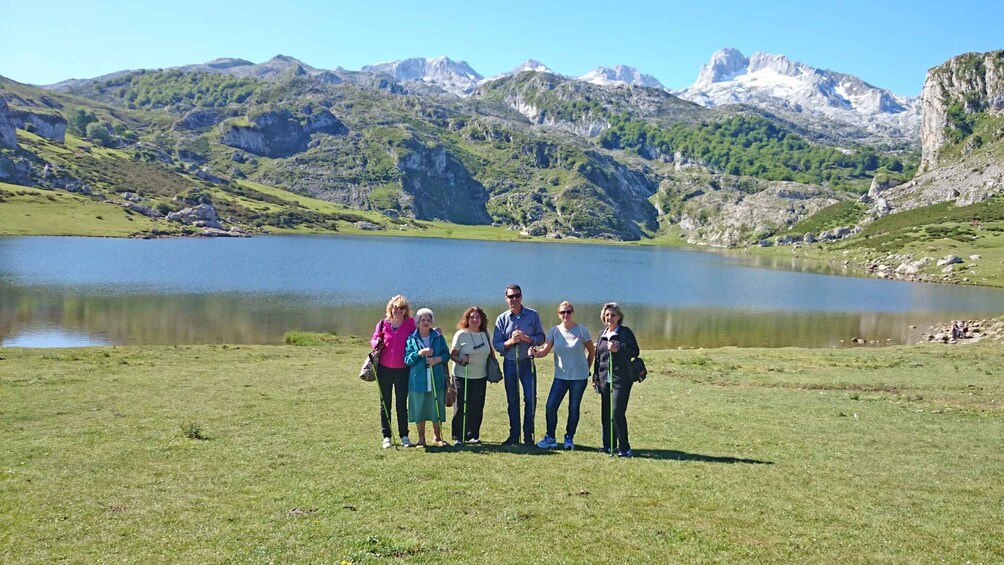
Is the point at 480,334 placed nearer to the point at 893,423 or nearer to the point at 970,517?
the point at 970,517

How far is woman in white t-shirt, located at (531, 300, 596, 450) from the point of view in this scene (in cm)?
1506

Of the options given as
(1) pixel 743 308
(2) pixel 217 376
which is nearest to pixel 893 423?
(2) pixel 217 376

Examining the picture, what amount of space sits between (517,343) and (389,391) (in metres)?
3.27

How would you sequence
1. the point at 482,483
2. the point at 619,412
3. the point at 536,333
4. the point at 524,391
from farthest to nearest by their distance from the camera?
the point at 524,391, the point at 536,333, the point at 619,412, the point at 482,483

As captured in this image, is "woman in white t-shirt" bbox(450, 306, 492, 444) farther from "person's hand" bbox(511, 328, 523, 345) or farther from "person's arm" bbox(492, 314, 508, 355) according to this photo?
"person's hand" bbox(511, 328, 523, 345)

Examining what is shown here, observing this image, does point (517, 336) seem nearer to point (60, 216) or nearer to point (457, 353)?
point (457, 353)

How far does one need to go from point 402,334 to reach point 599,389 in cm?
488

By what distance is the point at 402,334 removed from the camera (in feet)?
48.4

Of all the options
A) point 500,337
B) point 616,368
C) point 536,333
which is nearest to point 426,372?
point 500,337

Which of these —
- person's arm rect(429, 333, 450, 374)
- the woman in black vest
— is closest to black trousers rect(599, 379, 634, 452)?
the woman in black vest

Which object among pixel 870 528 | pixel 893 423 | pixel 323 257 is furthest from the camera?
pixel 323 257

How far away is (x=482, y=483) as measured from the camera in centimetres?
1248

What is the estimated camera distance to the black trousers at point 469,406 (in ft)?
50.9

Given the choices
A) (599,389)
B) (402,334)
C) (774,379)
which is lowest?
(774,379)
